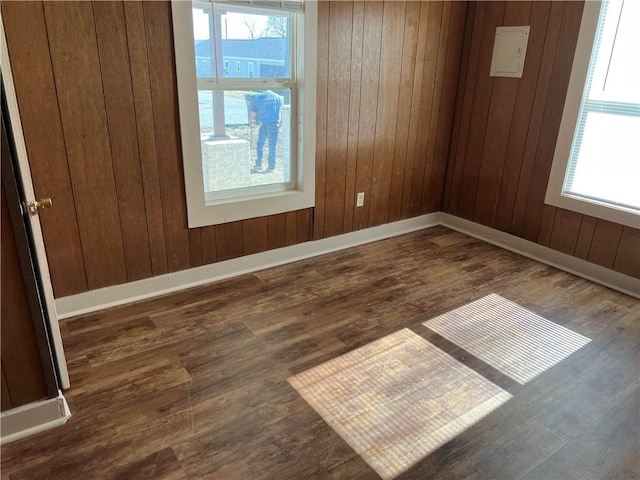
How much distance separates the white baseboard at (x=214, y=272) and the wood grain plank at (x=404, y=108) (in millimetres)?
225

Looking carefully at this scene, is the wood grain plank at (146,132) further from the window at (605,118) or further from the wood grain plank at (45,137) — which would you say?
the window at (605,118)

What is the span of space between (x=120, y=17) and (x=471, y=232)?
9.78 ft

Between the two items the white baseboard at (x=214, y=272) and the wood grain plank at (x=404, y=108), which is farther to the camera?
the wood grain plank at (x=404, y=108)

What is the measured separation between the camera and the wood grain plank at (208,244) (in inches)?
114

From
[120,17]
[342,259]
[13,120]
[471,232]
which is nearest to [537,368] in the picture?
[342,259]

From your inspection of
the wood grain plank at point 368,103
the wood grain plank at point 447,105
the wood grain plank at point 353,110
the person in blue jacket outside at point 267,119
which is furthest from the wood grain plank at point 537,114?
the person in blue jacket outside at point 267,119

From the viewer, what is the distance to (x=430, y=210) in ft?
13.5

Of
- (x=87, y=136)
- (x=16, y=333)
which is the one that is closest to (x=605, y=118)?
(x=87, y=136)

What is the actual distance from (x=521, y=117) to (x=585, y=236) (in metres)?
0.96

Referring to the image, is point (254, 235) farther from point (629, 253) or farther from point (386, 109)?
point (629, 253)

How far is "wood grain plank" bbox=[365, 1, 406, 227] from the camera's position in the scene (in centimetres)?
323

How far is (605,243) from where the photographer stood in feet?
10.2

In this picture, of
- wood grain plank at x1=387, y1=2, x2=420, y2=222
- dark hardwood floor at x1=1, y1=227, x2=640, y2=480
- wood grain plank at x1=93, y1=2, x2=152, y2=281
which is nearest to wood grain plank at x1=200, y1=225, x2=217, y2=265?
dark hardwood floor at x1=1, y1=227, x2=640, y2=480

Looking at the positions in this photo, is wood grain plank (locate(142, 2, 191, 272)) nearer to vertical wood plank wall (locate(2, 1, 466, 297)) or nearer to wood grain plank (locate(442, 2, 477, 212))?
vertical wood plank wall (locate(2, 1, 466, 297))
